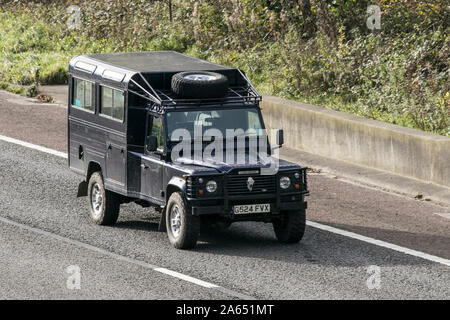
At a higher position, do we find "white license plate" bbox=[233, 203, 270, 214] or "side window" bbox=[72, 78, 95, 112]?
"side window" bbox=[72, 78, 95, 112]

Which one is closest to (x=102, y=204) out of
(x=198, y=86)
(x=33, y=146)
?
(x=198, y=86)

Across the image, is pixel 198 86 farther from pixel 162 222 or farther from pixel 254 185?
pixel 162 222

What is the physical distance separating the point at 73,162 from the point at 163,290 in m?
4.92

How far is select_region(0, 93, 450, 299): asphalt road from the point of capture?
1263 cm

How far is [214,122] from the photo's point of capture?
14977 millimetres

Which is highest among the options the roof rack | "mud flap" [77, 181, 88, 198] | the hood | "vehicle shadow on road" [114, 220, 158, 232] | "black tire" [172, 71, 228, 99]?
"black tire" [172, 71, 228, 99]

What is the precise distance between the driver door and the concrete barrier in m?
5.34

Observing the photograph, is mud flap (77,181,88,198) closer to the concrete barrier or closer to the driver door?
the driver door

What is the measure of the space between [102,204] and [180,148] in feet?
6.16

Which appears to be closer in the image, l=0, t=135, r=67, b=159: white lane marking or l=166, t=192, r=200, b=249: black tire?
l=166, t=192, r=200, b=249: black tire

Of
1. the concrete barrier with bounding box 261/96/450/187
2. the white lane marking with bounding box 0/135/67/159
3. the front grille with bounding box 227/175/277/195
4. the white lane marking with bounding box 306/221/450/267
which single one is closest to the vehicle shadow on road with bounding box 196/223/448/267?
the white lane marking with bounding box 306/221/450/267

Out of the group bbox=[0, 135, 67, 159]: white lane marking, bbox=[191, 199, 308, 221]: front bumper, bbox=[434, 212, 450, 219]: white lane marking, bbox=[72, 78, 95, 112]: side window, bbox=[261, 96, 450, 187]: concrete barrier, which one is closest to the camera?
bbox=[191, 199, 308, 221]: front bumper
